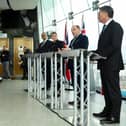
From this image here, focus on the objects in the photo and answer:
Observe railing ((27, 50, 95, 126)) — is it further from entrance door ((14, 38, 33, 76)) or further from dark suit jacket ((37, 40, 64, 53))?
entrance door ((14, 38, 33, 76))

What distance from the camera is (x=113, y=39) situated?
4.54 m

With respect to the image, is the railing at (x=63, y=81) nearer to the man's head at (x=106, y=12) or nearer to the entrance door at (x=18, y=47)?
the man's head at (x=106, y=12)

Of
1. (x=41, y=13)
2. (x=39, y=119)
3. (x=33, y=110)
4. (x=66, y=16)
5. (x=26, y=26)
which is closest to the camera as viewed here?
(x=39, y=119)

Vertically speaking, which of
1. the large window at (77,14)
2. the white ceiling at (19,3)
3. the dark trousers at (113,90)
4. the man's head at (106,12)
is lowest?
the dark trousers at (113,90)

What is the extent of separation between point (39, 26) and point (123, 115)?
13.2 metres

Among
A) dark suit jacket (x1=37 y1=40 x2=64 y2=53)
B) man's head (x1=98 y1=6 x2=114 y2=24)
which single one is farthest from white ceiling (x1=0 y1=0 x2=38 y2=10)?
man's head (x1=98 y1=6 x2=114 y2=24)

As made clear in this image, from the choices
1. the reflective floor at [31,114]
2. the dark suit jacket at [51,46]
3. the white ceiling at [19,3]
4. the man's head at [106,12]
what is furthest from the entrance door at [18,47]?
the man's head at [106,12]

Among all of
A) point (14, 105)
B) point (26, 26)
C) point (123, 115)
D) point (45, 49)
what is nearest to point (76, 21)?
point (45, 49)

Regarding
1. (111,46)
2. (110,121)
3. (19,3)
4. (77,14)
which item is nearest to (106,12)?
(111,46)

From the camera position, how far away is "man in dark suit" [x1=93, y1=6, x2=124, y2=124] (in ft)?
14.9

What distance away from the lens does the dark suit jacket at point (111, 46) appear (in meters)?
4.54

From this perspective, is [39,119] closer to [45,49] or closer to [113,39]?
[113,39]

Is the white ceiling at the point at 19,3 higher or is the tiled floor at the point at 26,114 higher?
the white ceiling at the point at 19,3

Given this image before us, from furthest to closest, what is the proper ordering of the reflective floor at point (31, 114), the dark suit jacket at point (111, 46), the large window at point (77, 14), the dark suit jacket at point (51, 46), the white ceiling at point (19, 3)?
1. the white ceiling at point (19, 3)
2. the large window at point (77, 14)
3. the dark suit jacket at point (51, 46)
4. the reflective floor at point (31, 114)
5. the dark suit jacket at point (111, 46)
